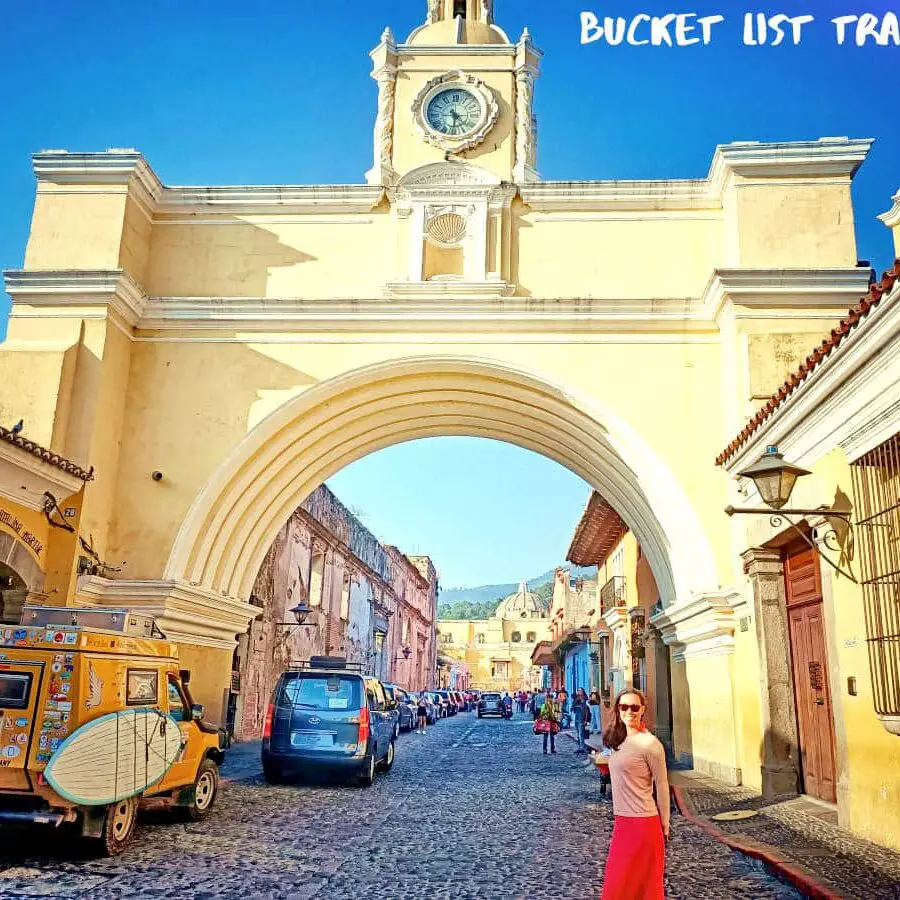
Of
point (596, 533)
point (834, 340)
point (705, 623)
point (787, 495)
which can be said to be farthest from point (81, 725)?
point (596, 533)

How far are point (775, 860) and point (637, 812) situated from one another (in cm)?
282

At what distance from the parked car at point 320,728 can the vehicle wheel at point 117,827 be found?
5.26m

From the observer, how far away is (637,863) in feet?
16.0

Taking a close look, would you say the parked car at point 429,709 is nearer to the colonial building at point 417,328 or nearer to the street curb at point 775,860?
the colonial building at point 417,328

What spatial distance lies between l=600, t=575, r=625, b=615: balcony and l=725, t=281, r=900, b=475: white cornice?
52.9 ft

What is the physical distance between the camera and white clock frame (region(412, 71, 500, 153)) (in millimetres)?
16734

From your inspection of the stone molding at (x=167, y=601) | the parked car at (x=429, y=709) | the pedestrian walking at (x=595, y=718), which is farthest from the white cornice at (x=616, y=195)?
the parked car at (x=429, y=709)

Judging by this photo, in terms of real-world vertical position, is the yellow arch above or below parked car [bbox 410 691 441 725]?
above

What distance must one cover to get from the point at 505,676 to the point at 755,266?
90181 millimetres

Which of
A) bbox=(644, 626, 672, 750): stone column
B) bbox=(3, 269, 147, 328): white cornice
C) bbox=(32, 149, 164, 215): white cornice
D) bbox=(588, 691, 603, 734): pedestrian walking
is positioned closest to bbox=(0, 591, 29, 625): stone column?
bbox=(3, 269, 147, 328): white cornice

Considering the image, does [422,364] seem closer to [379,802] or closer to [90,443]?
[90,443]

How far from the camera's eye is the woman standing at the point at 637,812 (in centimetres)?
487

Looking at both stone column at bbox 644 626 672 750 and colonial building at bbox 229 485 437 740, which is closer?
stone column at bbox 644 626 672 750

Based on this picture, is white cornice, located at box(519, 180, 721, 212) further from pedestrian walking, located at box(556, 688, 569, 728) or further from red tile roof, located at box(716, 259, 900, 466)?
pedestrian walking, located at box(556, 688, 569, 728)
